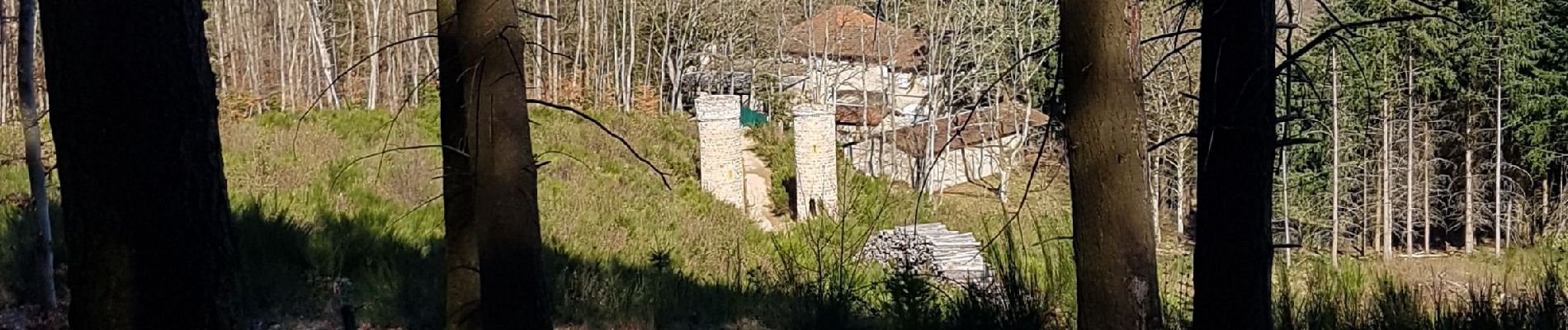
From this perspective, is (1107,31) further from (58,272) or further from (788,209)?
(788,209)

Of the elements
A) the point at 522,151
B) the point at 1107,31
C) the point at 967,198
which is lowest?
the point at 967,198

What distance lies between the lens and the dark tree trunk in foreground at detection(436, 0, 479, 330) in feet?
15.8

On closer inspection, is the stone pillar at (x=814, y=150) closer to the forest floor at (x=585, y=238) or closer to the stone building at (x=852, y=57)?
the forest floor at (x=585, y=238)

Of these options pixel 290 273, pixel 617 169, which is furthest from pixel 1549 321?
pixel 617 169

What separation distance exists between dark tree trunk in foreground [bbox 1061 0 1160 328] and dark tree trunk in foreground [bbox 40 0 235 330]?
98.3 inches

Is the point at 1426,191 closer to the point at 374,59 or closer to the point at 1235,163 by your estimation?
the point at 374,59

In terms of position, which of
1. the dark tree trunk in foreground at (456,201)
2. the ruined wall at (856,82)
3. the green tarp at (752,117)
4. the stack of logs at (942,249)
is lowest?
the stack of logs at (942,249)

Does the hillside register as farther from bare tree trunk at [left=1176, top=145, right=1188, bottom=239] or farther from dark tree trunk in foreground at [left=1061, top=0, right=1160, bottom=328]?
bare tree trunk at [left=1176, top=145, right=1188, bottom=239]

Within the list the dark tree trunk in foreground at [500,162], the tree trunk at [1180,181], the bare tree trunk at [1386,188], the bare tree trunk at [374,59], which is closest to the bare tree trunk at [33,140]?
the dark tree trunk in foreground at [500,162]

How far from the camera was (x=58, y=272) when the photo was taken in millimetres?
7465

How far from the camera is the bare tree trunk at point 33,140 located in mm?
5707

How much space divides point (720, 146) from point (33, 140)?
15.0 metres

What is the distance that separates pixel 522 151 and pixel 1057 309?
8.15 feet

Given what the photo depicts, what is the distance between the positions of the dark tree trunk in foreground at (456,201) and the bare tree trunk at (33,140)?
218 cm
